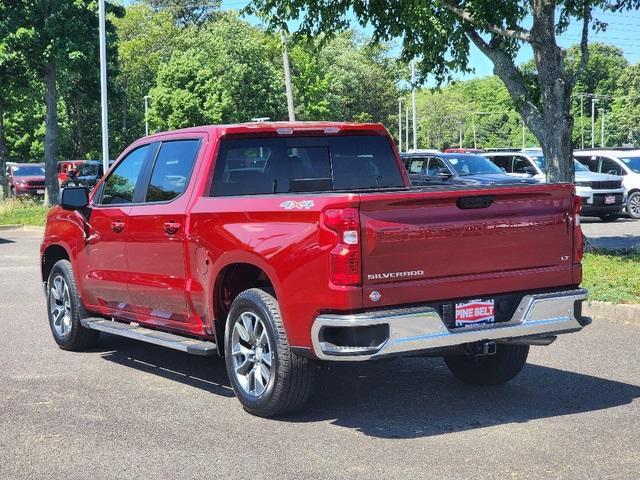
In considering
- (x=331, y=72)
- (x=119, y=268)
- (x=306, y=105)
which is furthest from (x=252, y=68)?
(x=119, y=268)

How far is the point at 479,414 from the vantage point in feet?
22.2

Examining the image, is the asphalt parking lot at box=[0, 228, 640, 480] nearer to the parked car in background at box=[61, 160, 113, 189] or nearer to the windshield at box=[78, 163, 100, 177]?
the parked car in background at box=[61, 160, 113, 189]

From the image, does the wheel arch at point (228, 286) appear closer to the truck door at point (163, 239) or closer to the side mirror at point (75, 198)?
the truck door at point (163, 239)

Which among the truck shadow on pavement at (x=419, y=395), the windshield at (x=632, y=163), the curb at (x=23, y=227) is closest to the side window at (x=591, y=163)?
the windshield at (x=632, y=163)

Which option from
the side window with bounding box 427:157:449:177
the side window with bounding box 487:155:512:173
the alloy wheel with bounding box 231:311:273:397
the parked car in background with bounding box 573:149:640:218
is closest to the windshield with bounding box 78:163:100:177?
the side window with bounding box 487:155:512:173

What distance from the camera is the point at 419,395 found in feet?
24.2

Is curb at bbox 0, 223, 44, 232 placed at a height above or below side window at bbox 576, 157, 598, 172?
below

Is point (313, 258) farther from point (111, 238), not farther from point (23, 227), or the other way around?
point (23, 227)

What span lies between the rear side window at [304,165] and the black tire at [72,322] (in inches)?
95.0

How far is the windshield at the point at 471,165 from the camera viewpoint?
24.1 metres

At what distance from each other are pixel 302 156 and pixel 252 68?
60.2 meters

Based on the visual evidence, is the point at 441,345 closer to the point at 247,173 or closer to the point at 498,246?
the point at 498,246

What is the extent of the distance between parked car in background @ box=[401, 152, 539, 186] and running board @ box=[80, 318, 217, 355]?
15253 millimetres

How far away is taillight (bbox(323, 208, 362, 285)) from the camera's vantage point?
5930 mm
